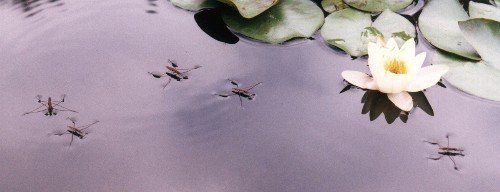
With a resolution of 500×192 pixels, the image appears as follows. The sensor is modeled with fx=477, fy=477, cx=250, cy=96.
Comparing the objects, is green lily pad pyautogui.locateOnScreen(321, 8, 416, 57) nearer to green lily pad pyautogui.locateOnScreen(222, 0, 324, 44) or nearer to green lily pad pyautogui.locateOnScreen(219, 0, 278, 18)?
green lily pad pyautogui.locateOnScreen(222, 0, 324, 44)

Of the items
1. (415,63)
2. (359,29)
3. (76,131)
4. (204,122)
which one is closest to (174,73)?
(204,122)

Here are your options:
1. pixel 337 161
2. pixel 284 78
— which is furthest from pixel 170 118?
pixel 337 161

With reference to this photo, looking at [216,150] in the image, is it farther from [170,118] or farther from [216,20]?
[216,20]

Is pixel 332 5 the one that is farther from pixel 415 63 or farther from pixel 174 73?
pixel 174 73

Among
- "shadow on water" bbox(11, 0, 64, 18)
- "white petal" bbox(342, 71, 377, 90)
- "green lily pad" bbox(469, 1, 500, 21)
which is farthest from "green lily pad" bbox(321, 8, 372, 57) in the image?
"shadow on water" bbox(11, 0, 64, 18)

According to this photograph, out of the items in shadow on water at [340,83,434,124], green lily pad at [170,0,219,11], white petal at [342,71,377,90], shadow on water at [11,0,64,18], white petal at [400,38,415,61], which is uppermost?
shadow on water at [11,0,64,18]

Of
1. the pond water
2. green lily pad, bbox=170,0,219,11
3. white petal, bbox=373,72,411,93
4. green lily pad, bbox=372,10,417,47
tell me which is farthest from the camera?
green lily pad, bbox=170,0,219,11
